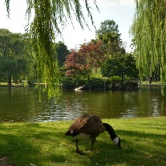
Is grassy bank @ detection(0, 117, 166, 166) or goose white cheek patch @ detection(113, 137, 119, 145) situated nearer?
grassy bank @ detection(0, 117, 166, 166)

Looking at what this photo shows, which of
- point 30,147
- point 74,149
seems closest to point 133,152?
point 74,149

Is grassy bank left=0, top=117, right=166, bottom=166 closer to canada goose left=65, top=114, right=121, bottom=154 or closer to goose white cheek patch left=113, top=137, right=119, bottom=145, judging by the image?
goose white cheek patch left=113, top=137, right=119, bottom=145

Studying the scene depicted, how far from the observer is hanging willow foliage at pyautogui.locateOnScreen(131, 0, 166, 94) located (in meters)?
10.3

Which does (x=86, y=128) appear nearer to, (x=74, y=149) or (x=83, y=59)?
(x=74, y=149)

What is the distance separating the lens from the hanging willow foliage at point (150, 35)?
407 inches

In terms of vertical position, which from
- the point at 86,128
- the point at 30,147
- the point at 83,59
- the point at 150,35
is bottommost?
the point at 30,147

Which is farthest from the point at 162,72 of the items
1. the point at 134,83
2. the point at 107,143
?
the point at 134,83

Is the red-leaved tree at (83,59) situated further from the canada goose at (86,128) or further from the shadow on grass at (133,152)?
the canada goose at (86,128)

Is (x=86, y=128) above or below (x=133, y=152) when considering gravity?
above

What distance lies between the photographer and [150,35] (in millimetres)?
10836

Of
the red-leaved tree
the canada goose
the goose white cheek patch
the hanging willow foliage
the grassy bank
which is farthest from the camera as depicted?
the red-leaved tree

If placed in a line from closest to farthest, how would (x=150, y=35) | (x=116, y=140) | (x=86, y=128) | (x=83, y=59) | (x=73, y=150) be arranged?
(x=86, y=128) < (x=73, y=150) < (x=116, y=140) < (x=150, y=35) < (x=83, y=59)

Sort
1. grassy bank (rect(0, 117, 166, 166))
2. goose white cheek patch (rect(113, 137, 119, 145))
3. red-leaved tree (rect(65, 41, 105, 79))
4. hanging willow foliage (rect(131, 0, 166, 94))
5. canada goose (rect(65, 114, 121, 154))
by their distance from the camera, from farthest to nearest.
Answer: red-leaved tree (rect(65, 41, 105, 79)) → hanging willow foliage (rect(131, 0, 166, 94)) → goose white cheek patch (rect(113, 137, 119, 145)) → grassy bank (rect(0, 117, 166, 166)) → canada goose (rect(65, 114, 121, 154))

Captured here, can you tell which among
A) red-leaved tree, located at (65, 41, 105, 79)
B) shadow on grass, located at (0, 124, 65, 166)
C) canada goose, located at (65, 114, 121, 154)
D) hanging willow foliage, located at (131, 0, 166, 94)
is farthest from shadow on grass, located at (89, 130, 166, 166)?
red-leaved tree, located at (65, 41, 105, 79)
